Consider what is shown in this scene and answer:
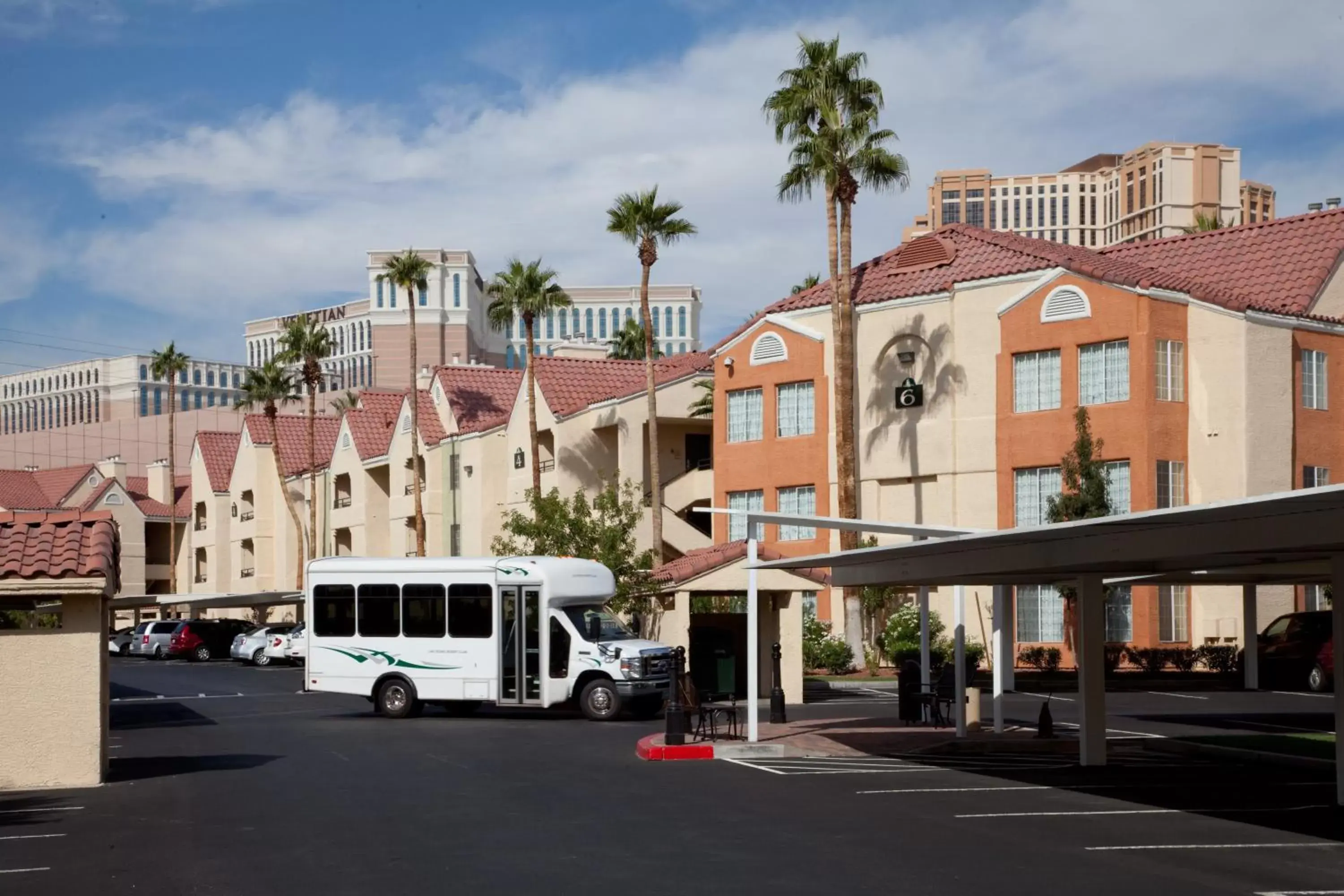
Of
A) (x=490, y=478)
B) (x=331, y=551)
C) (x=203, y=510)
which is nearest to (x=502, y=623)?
(x=490, y=478)

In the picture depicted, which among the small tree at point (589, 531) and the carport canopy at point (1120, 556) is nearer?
the carport canopy at point (1120, 556)

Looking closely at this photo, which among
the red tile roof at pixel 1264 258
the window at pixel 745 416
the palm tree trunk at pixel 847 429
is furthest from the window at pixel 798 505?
the red tile roof at pixel 1264 258

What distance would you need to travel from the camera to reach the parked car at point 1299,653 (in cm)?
3647

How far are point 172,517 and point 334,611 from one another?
68621 mm

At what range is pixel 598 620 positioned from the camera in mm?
29656

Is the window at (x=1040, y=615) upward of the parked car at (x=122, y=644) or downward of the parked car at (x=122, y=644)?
upward

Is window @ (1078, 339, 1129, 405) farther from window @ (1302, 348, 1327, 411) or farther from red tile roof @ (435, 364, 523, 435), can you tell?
red tile roof @ (435, 364, 523, 435)

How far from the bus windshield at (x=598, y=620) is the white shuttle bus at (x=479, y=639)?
2 cm

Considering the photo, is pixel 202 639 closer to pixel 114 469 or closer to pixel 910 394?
pixel 910 394

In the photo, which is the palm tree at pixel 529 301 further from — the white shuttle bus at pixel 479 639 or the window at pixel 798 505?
the white shuttle bus at pixel 479 639

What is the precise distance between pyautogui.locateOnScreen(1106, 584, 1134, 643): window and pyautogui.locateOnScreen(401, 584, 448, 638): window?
64.3 feet

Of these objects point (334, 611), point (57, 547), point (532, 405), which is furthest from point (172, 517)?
point (57, 547)

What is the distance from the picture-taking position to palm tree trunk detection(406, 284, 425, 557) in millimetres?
60719

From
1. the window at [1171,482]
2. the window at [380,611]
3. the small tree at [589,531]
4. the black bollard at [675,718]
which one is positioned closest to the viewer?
the black bollard at [675,718]
